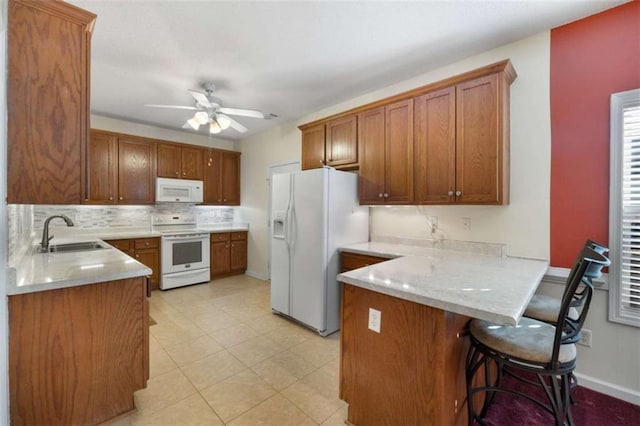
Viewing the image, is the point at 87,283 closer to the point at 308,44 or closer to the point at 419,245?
the point at 308,44

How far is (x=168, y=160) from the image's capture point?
15.2ft

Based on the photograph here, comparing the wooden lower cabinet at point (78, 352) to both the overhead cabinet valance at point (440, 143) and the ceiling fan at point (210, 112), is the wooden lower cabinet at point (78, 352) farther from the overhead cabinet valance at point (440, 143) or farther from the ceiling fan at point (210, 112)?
the overhead cabinet valance at point (440, 143)

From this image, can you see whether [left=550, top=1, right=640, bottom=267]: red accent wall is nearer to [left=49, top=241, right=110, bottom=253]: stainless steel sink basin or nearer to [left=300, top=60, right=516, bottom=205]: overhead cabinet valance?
[left=300, top=60, right=516, bottom=205]: overhead cabinet valance

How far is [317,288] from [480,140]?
79.0 inches

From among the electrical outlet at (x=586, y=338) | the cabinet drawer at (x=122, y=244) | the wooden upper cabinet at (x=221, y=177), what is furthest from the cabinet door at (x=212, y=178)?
the electrical outlet at (x=586, y=338)

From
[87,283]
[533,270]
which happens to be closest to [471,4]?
[533,270]

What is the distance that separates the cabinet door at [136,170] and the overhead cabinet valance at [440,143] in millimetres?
3281

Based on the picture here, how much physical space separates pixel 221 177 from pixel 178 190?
2.83 ft

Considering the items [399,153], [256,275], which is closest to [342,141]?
[399,153]

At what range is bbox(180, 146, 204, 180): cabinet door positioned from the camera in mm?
4805

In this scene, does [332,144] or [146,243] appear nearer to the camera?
[332,144]

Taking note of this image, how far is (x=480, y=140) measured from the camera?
2.26m

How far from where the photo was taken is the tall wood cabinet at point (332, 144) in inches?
125

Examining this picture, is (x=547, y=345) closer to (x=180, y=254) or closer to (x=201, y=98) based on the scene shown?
(x=201, y=98)
